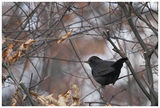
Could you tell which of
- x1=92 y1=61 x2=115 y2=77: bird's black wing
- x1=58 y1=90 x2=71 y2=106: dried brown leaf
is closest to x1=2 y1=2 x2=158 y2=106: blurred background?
x1=92 y1=61 x2=115 y2=77: bird's black wing

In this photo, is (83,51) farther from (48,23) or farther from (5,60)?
(5,60)

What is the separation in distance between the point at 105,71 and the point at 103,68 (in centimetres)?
15

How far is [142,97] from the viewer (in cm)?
867

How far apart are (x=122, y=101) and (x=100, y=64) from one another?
19.0 ft

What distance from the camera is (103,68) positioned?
5.23 metres

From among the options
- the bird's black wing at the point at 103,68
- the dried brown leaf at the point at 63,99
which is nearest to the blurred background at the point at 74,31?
the bird's black wing at the point at 103,68

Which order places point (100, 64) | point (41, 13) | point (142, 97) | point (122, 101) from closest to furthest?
1. point (100, 64)
2. point (41, 13)
3. point (142, 97)
4. point (122, 101)

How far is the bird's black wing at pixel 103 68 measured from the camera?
5009 millimetres

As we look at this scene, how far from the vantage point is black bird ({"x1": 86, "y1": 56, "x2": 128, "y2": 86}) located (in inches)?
192

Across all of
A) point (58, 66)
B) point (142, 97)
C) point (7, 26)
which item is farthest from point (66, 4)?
point (58, 66)

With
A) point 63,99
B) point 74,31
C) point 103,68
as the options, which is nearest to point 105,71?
point 103,68

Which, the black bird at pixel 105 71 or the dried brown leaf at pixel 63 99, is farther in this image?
the black bird at pixel 105 71

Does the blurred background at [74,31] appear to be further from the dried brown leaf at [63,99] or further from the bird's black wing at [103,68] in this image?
the dried brown leaf at [63,99]

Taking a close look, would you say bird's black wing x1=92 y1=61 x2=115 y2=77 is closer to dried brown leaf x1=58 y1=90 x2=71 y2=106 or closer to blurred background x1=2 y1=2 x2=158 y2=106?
blurred background x1=2 y1=2 x2=158 y2=106
